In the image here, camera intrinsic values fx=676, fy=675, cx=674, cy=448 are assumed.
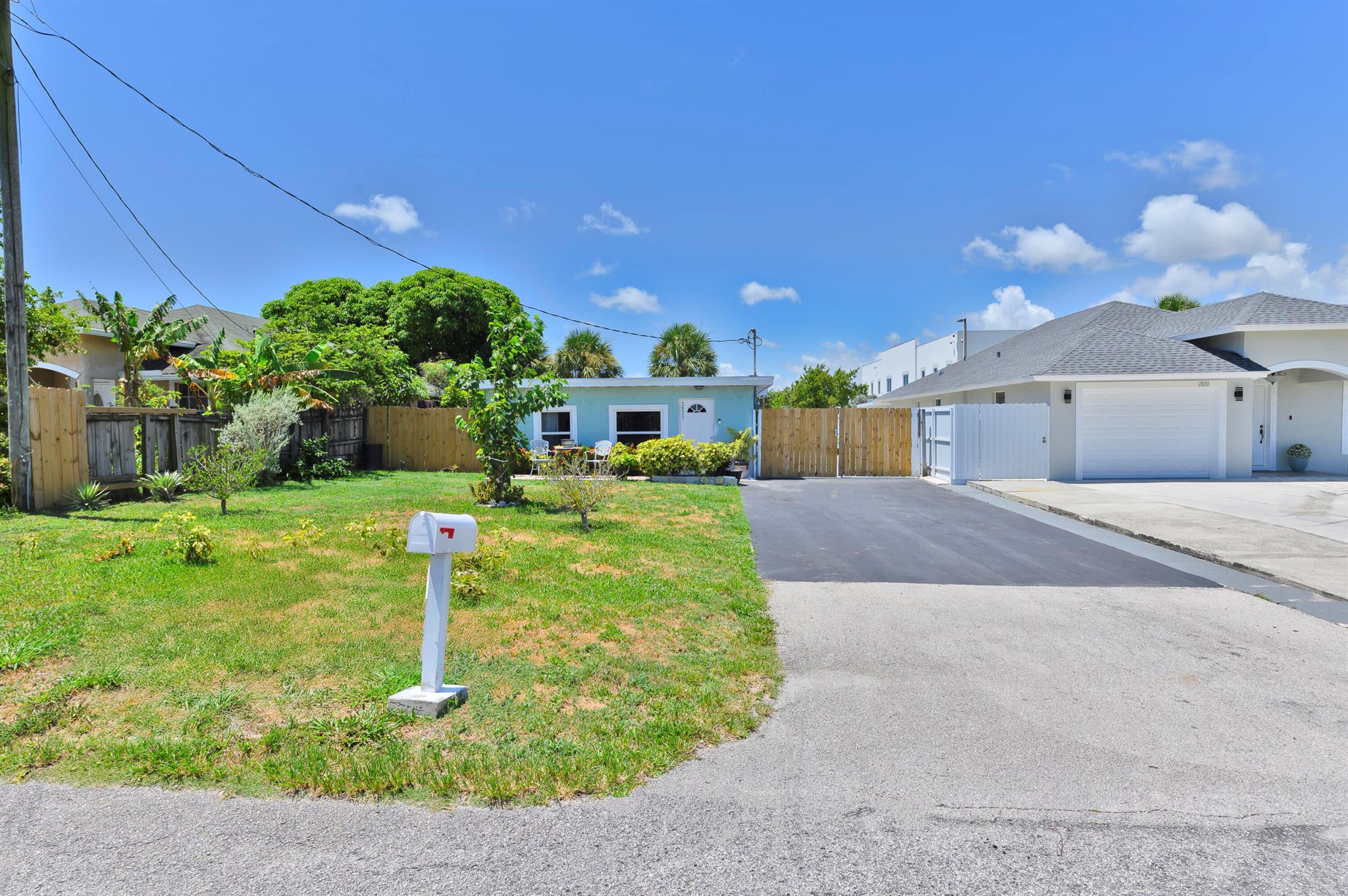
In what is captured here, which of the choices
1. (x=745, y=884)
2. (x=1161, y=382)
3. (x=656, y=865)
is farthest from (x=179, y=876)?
(x=1161, y=382)

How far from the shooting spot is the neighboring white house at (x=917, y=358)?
36500mm

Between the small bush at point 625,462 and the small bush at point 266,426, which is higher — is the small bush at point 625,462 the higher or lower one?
the lower one

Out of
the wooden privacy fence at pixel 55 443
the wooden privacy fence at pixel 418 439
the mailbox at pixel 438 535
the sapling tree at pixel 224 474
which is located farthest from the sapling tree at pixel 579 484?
the wooden privacy fence at pixel 418 439

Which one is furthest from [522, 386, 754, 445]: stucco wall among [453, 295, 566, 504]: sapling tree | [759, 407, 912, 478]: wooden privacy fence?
[453, 295, 566, 504]: sapling tree

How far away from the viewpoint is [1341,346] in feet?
60.5

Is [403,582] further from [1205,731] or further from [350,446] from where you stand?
[350,446]

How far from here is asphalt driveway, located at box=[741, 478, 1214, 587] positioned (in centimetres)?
736

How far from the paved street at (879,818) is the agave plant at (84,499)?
29.4 ft

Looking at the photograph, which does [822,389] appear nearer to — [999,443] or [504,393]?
[999,443]

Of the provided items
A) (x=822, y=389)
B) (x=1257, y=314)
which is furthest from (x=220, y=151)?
(x=822, y=389)

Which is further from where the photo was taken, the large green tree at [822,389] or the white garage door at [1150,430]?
the large green tree at [822,389]

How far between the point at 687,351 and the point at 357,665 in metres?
30.4

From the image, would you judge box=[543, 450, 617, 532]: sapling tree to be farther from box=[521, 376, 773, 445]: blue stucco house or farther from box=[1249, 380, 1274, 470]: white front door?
box=[1249, 380, 1274, 470]: white front door

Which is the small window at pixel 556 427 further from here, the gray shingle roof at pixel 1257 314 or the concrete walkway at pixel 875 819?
the gray shingle roof at pixel 1257 314
